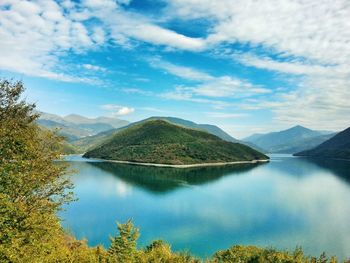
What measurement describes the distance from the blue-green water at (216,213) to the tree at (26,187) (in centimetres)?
3639

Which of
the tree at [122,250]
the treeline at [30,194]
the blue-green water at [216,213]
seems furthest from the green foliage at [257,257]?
the blue-green water at [216,213]

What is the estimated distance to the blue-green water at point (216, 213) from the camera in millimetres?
63125

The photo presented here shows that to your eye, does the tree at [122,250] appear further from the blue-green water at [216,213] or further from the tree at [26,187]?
the blue-green water at [216,213]

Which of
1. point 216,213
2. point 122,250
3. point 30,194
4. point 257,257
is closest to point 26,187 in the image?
point 30,194

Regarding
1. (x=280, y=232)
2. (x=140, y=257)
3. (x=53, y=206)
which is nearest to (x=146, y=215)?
(x=280, y=232)

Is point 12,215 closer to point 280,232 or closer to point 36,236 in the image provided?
point 36,236

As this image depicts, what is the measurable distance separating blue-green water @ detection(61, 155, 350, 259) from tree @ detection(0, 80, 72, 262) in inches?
1433

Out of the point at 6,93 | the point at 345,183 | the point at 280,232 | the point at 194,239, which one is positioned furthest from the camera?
the point at 345,183

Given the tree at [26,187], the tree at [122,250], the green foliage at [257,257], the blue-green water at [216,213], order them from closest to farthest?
the tree at [26,187] → the tree at [122,250] → the green foliage at [257,257] → the blue-green water at [216,213]

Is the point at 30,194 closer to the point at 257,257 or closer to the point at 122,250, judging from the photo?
the point at 122,250

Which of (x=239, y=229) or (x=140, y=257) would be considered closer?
(x=140, y=257)

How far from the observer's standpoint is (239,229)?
234 feet

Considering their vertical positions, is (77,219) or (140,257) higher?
(140,257)

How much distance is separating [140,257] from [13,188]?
16.3m
